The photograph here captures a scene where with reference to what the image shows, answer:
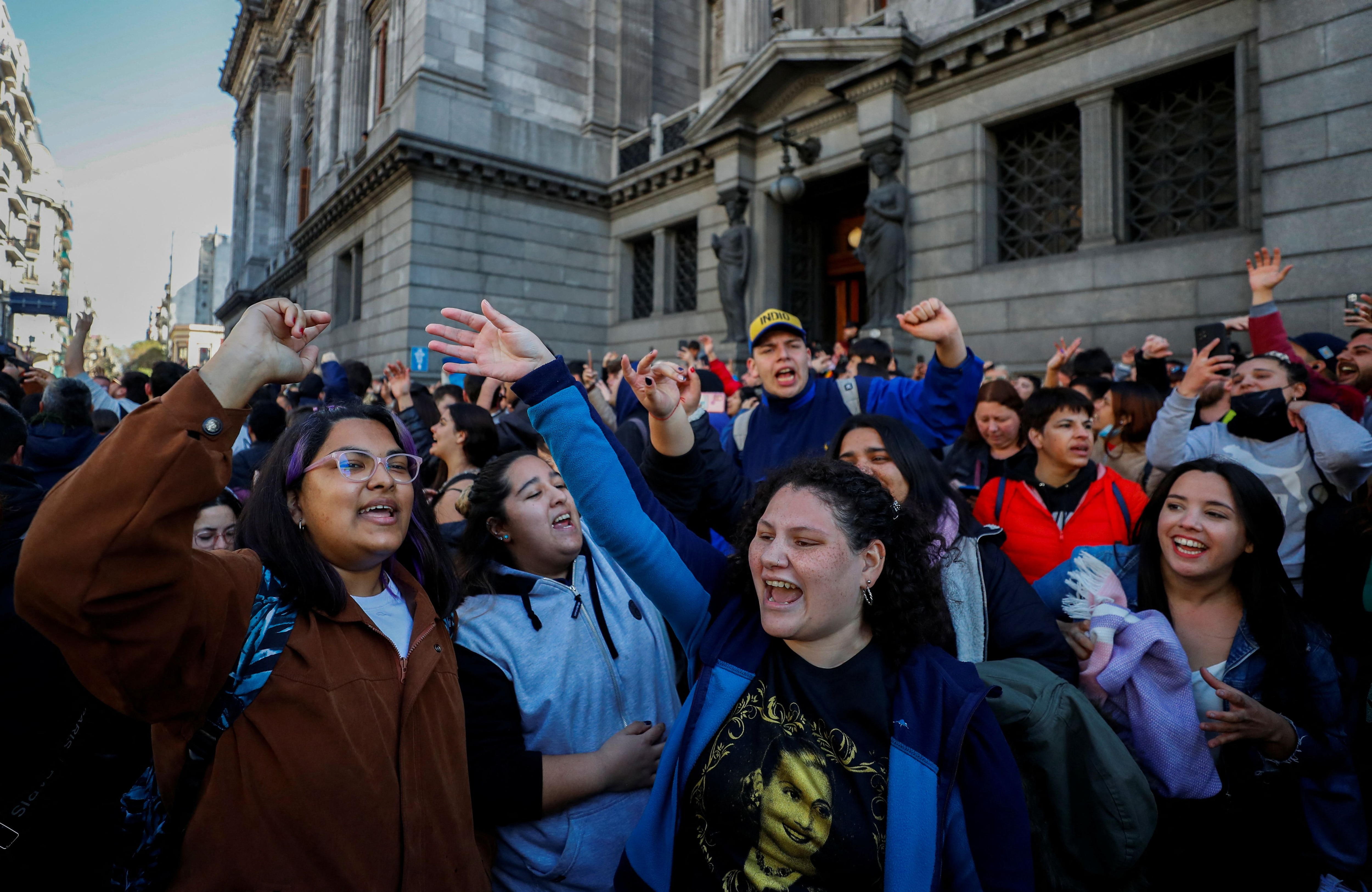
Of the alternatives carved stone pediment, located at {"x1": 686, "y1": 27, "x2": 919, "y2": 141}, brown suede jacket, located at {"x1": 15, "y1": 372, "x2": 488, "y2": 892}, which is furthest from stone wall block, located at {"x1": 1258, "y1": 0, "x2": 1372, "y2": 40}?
brown suede jacket, located at {"x1": 15, "y1": 372, "x2": 488, "y2": 892}

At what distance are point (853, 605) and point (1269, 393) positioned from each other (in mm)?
3506

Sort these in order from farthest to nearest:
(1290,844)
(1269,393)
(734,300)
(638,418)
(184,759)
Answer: (734,300)
(638,418)
(1269,393)
(1290,844)
(184,759)

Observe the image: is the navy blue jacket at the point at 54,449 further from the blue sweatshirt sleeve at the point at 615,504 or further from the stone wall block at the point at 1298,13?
the stone wall block at the point at 1298,13

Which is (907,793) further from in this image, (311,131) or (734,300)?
(311,131)

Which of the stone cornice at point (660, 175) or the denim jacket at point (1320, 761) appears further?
the stone cornice at point (660, 175)

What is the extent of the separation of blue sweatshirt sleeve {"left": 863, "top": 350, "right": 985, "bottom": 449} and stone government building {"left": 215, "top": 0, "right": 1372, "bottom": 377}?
23.3 feet

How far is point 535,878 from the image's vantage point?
237 cm

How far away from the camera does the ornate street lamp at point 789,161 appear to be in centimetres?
1343

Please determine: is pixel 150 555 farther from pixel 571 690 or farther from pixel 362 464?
pixel 571 690

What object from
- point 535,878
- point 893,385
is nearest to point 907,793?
point 535,878

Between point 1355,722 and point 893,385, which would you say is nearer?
point 1355,722

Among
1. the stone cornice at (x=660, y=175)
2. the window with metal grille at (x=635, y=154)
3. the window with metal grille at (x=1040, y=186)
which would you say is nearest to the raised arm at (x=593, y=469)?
the window with metal grille at (x=1040, y=186)

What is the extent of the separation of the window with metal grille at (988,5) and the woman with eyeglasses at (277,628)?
13.4 m

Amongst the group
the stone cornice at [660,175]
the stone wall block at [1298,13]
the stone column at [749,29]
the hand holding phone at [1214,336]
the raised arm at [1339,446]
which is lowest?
the raised arm at [1339,446]
